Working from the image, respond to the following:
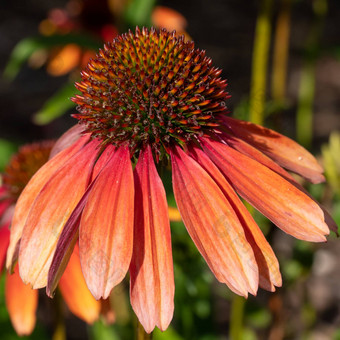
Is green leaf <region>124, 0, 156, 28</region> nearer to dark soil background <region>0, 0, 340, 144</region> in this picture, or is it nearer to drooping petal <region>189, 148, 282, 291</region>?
drooping petal <region>189, 148, 282, 291</region>

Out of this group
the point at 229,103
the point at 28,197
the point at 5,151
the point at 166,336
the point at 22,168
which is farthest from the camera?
the point at 229,103

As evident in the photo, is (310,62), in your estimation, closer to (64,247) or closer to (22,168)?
(22,168)

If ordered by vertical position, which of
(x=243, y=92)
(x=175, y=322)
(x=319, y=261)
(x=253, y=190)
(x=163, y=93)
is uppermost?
(x=163, y=93)

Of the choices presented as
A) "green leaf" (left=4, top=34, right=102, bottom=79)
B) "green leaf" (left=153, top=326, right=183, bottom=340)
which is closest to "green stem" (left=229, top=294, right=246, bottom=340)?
"green leaf" (left=153, top=326, right=183, bottom=340)

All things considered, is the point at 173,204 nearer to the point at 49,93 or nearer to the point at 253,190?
Answer: the point at 253,190

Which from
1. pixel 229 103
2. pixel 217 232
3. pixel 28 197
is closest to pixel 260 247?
pixel 217 232

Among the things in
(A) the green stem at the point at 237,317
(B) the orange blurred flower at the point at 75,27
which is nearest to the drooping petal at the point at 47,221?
(A) the green stem at the point at 237,317

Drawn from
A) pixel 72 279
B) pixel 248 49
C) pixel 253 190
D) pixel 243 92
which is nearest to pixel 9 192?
pixel 72 279
